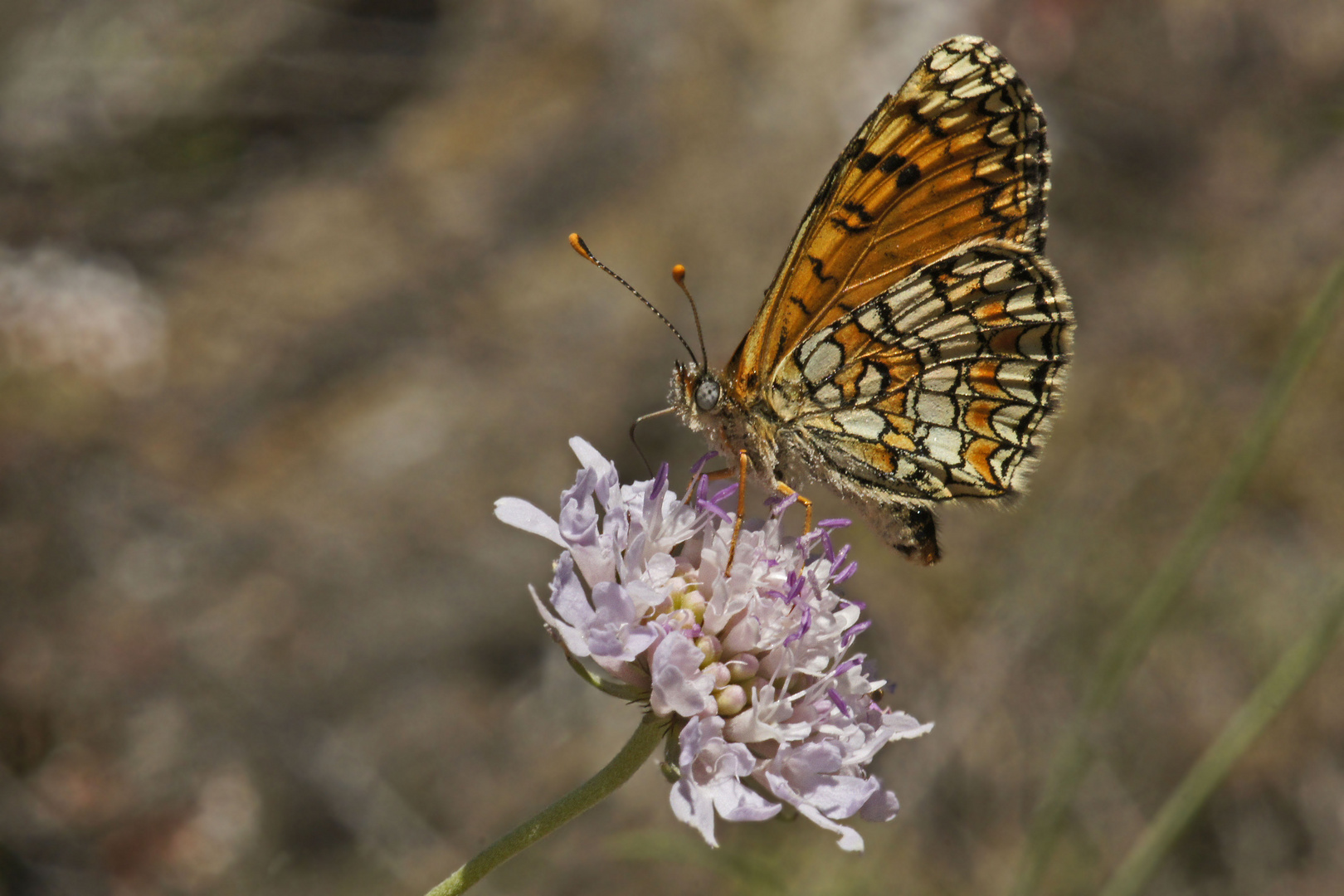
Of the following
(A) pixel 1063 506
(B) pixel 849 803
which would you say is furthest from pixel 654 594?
(A) pixel 1063 506

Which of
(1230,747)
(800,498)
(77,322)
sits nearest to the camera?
(800,498)

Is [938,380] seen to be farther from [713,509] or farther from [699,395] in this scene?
[713,509]

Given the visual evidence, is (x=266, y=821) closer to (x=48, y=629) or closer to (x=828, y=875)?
(x=48, y=629)

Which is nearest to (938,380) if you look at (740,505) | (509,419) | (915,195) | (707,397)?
(915,195)

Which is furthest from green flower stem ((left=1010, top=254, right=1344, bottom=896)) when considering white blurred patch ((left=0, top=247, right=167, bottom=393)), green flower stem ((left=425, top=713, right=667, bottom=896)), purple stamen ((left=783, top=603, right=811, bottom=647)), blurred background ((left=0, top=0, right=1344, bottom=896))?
white blurred patch ((left=0, top=247, right=167, bottom=393))

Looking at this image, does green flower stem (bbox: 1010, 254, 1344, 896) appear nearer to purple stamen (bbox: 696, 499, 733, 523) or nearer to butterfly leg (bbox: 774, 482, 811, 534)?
butterfly leg (bbox: 774, 482, 811, 534)
